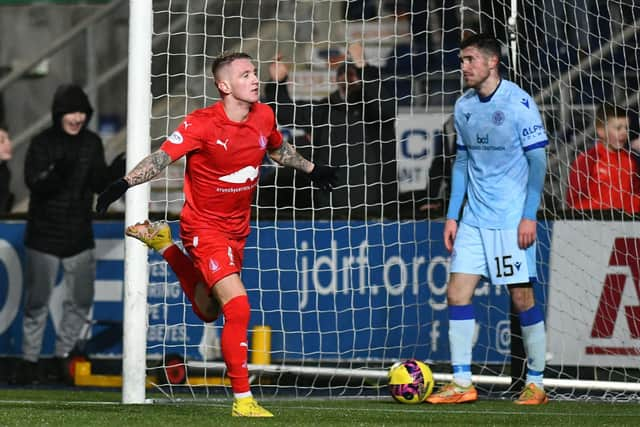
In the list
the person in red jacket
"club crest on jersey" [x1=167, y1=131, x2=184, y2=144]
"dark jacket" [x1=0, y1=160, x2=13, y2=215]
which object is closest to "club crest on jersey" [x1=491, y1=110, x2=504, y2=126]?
the person in red jacket

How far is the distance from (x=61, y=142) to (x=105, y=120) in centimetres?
383

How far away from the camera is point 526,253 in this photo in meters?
8.66

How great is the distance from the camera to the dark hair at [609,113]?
10219mm

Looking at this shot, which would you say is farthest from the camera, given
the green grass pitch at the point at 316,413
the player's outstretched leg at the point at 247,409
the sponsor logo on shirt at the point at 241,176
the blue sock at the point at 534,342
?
the blue sock at the point at 534,342

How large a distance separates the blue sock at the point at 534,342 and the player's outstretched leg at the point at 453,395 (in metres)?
0.41

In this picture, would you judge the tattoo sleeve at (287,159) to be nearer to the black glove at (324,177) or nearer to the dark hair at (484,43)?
the black glove at (324,177)

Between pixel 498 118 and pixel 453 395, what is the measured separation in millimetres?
1698

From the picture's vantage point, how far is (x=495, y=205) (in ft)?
28.2

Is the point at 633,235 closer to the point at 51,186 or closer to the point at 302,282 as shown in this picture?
the point at 302,282

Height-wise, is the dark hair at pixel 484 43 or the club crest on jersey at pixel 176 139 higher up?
the dark hair at pixel 484 43

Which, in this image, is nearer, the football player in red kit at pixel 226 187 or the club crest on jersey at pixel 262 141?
the football player in red kit at pixel 226 187

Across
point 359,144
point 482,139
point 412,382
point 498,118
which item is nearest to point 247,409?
point 412,382

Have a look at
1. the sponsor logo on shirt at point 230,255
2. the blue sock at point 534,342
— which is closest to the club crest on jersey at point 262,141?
the sponsor logo on shirt at point 230,255

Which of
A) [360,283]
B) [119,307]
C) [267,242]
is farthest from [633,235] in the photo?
[119,307]
